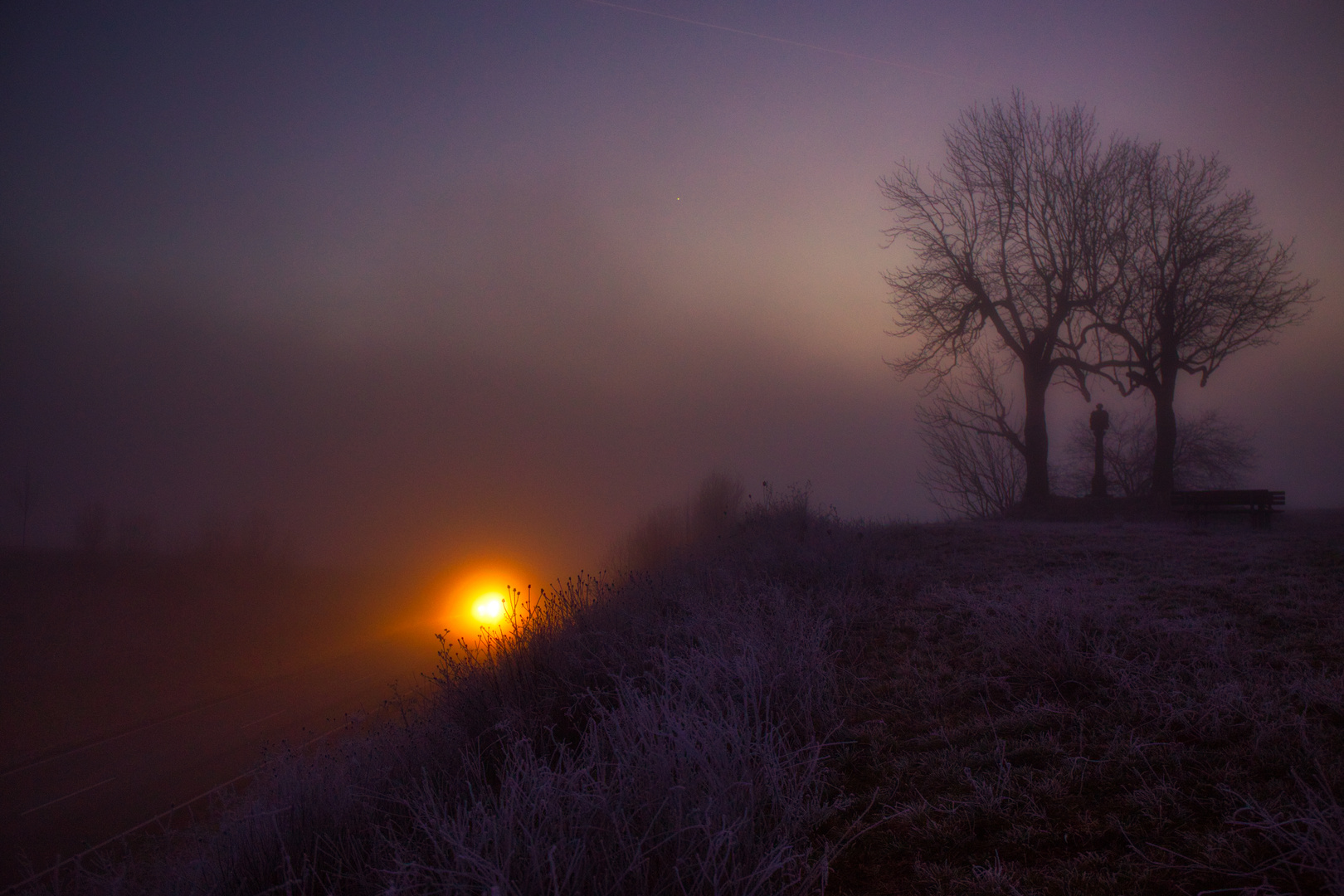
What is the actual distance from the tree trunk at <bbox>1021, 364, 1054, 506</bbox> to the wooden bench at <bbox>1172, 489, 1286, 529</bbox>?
3.22m

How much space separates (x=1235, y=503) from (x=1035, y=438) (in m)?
4.72

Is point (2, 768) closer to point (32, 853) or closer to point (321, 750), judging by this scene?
point (32, 853)

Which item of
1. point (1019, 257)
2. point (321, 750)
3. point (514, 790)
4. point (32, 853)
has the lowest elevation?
point (32, 853)

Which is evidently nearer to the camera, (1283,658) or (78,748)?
(1283,658)

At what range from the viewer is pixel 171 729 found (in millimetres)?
37688

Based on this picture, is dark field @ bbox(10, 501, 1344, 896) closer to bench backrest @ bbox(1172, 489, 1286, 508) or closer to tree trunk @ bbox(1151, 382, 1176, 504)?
bench backrest @ bbox(1172, 489, 1286, 508)

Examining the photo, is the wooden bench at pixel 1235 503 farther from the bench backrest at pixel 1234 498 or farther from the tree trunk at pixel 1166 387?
the tree trunk at pixel 1166 387

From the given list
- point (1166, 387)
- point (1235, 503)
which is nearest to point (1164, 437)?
point (1166, 387)

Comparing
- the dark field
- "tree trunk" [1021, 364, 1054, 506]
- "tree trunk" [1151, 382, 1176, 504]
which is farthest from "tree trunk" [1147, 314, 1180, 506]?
the dark field

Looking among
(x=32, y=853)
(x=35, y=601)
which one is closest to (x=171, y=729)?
(x=32, y=853)

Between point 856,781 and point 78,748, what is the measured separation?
50.4 m

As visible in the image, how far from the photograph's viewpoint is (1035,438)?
1706 cm

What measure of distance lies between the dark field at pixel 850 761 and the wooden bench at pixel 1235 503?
9447 mm

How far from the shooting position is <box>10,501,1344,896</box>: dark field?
2.04 metres
